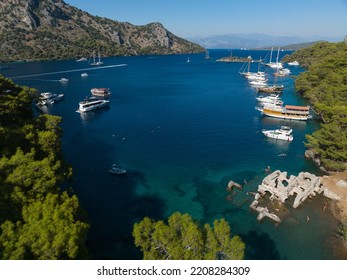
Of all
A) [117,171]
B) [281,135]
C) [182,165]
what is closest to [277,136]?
[281,135]

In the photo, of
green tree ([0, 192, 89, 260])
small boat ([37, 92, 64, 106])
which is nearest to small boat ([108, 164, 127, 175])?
green tree ([0, 192, 89, 260])

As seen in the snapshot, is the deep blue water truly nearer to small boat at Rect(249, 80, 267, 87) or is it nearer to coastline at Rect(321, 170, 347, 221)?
coastline at Rect(321, 170, 347, 221)

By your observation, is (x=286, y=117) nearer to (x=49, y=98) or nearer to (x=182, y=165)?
(x=182, y=165)

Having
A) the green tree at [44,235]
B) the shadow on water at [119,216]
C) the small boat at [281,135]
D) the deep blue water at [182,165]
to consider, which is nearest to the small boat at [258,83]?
the deep blue water at [182,165]

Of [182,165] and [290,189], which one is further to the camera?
[182,165]

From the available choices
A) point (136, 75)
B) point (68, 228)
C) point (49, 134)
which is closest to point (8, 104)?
point (49, 134)

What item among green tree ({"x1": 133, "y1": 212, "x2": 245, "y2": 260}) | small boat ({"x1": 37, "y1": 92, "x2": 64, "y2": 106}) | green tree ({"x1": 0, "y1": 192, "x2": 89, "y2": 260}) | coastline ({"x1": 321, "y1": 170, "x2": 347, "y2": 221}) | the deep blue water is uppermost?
green tree ({"x1": 0, "y1": 192, "x2": 89, "y2": 260})
